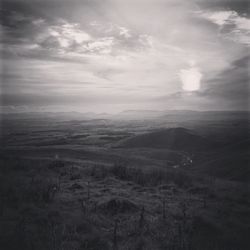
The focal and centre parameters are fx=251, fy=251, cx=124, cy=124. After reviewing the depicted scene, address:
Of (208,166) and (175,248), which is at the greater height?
(175,248)

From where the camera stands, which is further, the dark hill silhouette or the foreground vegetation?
the dark hill silhouette

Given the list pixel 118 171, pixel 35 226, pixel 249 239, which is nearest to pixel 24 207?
pixel 35 226

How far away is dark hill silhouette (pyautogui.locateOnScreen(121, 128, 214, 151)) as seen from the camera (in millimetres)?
57656

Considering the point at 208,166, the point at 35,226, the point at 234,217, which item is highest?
the point at 35,226

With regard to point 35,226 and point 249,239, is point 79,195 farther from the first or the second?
point 249,239

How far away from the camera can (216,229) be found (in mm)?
10836

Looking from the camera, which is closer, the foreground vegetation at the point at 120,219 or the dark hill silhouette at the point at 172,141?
the foreground vegetation at the point at 120,219

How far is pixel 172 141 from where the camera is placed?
61.3 meters

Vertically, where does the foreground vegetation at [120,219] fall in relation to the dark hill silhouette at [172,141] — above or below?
above

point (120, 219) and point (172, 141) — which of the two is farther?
point (172, 141)

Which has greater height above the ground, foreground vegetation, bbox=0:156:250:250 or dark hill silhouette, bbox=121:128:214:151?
foreground vegetation, bbox=0:156:250:250

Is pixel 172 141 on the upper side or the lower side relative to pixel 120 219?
lower

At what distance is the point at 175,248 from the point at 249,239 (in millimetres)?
3478

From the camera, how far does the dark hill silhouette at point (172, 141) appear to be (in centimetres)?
5766
